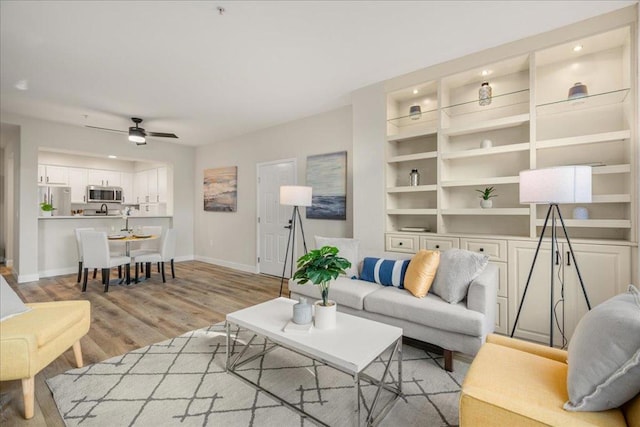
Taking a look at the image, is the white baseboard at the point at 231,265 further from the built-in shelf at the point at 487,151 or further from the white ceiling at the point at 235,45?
the built-in shelf at the point at 487,151

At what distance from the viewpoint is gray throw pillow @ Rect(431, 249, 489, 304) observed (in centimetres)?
244

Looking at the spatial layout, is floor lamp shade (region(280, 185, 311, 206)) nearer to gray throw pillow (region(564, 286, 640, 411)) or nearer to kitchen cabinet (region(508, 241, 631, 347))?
kitchen cabinet (region(508, 241, 631, 347))

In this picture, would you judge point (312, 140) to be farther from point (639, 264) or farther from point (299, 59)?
point (639, 264)

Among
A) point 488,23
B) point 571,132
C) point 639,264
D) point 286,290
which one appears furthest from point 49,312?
point 571,132

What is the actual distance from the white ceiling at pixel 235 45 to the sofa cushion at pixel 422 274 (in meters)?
1.99

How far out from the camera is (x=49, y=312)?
2.08 metres

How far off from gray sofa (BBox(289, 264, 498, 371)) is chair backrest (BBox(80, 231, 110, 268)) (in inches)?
140

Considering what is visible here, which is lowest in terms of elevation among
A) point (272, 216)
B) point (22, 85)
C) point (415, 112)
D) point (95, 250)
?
point (95, 250)

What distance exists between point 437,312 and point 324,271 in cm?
107

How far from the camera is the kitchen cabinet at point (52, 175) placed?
6.71 metres

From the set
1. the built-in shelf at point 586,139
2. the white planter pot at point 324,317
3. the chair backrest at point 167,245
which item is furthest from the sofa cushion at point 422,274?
the chair backrest at point 167,245

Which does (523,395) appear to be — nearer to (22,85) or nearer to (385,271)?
(385,271)

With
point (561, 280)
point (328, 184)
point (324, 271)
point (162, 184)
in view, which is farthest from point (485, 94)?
point (162, 184)

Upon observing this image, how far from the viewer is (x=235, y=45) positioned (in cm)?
280
